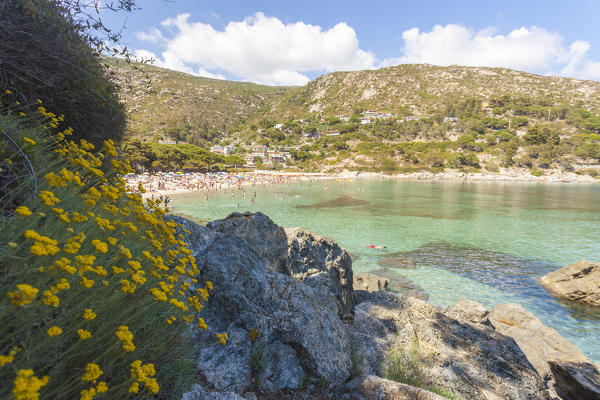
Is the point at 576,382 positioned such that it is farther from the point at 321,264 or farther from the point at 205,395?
the point at 205,395

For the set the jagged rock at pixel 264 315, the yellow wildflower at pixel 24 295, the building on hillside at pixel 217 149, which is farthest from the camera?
the building on hillside at pixel 217 149

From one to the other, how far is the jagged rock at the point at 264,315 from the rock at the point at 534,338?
6171 mm

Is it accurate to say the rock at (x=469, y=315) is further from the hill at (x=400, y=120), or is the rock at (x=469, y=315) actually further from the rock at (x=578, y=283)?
the hill at (x=400, y=120)

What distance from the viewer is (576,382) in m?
5.16

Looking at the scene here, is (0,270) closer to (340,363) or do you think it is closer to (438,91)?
(340,363)

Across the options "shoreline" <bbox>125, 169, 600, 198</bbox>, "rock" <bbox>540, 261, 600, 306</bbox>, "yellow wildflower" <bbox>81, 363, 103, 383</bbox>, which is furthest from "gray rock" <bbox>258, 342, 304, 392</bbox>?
"shoreline" <bbox>125, 169, 600, 198</bbox>

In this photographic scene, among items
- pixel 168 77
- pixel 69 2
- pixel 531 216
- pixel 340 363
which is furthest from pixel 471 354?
pixel 168 77

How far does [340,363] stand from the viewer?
11.2 feet

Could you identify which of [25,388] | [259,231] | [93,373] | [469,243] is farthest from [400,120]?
[25,388]

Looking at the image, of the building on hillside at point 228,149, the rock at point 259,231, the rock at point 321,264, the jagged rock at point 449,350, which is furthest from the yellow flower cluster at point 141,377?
the building on hillside at point 228,149

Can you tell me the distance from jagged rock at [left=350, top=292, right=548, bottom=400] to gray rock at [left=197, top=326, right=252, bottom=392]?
6.02 ft

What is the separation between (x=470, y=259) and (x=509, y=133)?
119 metres

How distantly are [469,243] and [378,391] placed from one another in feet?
74.8

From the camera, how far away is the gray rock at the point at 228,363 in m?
2.61
